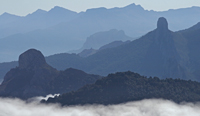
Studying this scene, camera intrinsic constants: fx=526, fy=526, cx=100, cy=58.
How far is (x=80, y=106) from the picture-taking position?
196875 mm

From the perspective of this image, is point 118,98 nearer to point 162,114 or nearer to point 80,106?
point 80,106

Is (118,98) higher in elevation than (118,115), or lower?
higher

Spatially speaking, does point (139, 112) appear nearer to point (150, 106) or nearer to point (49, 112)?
point (150, 106)

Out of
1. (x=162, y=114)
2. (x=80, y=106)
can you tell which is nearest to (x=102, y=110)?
(x=80, y=106)

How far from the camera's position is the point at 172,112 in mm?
173875

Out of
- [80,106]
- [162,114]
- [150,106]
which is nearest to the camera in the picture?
[162,114]

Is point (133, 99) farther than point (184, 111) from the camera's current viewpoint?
Yes

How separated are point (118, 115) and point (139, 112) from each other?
710 cm

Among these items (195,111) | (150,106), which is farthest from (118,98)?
(195,111)

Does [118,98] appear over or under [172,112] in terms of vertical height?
over

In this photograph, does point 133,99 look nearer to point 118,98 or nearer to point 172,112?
point 118,98

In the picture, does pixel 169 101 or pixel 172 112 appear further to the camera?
pixel 169 101

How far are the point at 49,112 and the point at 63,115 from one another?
40.1 feet

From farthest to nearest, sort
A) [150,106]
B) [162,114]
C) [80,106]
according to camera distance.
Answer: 1. [80,106]
2. [150,106]
3. [162,114]
